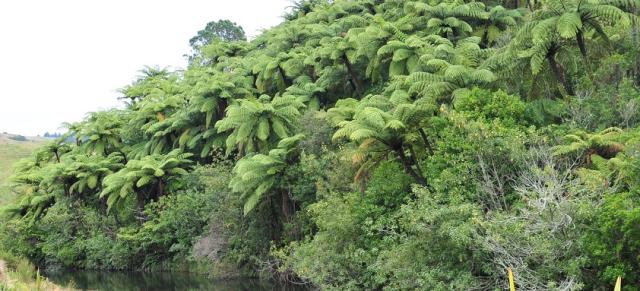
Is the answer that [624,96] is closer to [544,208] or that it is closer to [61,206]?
[544,208]

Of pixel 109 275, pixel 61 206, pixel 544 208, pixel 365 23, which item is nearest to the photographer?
pixel 544 208

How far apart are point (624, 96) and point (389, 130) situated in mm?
5157

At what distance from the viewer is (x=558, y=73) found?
13211mm

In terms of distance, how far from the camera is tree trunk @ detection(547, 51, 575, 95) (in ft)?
43.0

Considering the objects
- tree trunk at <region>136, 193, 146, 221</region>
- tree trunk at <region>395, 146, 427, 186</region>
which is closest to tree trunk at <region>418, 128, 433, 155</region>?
tree trunk at <region>395, 146, 427, 186</region>

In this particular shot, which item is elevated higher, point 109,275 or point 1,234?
point 1,234

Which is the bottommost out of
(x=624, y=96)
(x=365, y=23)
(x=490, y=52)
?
(x=624, y=96)

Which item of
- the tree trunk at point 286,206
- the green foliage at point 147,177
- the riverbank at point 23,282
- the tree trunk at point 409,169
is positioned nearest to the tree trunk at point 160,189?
the green foliage at point 147,177

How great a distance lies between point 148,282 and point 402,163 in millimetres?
13635

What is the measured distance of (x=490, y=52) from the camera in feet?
49.0

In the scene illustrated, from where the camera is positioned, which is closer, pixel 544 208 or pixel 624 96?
pixel 544 208

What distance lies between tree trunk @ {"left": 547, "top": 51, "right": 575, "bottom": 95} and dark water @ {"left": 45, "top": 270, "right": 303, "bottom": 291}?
9739 millimetres

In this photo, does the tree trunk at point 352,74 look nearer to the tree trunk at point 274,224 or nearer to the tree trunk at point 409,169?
the tree trunk at point 274,224

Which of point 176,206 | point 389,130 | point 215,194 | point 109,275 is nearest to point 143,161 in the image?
point 176,206
